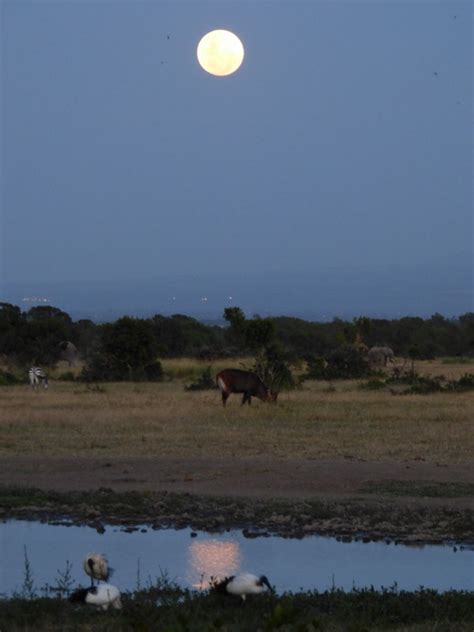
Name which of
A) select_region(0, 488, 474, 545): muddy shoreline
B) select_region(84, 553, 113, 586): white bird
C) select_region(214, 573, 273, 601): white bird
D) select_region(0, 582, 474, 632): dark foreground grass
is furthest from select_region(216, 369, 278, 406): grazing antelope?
select_region(214, 573, 273, 601): white bird

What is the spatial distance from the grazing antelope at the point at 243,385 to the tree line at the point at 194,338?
389 centimetres

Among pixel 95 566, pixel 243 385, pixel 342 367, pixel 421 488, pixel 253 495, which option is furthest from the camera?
pixel 342 367

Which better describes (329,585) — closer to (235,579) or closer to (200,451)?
(235,579)

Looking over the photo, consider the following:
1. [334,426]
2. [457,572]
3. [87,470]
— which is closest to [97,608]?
[457,572]

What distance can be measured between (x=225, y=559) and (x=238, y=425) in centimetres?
1016

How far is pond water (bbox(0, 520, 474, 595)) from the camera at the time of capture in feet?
32.7

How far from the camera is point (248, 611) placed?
7.84 m

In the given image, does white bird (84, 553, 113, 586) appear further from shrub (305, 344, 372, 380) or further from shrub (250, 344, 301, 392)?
shrub (305, 344, 372, 380)

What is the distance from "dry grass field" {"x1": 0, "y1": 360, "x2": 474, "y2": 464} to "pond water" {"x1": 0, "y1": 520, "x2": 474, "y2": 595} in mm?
5182

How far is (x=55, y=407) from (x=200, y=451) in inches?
281

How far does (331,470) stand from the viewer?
15680 mm

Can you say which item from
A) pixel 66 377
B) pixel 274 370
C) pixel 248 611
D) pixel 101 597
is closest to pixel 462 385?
pixel 274 370

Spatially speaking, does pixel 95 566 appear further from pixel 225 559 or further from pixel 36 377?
pixel 36 377

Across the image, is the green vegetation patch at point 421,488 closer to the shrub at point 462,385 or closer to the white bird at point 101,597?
the white bird at point 101,597
